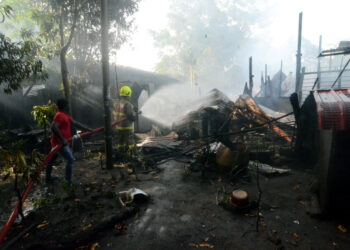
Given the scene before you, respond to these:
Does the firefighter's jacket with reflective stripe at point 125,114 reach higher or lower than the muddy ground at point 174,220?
higher

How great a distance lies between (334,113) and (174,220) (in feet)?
9.99

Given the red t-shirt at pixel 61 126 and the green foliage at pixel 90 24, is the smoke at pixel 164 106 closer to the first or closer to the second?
the green foliage at pixel 90 24

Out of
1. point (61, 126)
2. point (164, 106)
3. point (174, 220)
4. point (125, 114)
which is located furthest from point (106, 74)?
point (164, 106)

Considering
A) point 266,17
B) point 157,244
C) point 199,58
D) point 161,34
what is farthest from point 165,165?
point 266,17

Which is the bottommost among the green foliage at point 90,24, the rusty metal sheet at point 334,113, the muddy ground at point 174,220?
the muddy ground at point 174,220

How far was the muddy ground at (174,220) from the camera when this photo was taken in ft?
9.63

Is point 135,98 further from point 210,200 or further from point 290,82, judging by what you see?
point 290,82

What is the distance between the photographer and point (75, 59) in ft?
46.6

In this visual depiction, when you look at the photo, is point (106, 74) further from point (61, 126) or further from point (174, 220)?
point (174, 220)

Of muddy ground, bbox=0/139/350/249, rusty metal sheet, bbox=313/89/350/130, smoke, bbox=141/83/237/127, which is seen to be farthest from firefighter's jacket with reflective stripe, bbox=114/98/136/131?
smoke, bbox=141/83/237/127

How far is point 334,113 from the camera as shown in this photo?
10.2 feet

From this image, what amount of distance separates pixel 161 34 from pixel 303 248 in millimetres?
47890

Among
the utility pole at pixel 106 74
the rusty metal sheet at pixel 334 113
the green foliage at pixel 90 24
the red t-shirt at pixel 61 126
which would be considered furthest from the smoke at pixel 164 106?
the rusty metal sheet at pixel 334 113

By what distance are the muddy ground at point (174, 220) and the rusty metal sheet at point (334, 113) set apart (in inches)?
63.5
